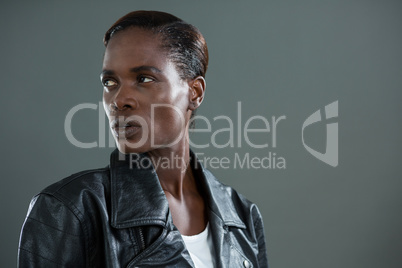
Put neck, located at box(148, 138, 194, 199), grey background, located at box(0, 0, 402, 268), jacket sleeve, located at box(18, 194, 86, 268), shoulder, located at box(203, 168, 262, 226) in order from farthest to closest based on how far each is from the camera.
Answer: grey background, located at box(0, 0, 402, 268) → shoulder, located at box(203, 168, 262, 226) → neck, located at box(148, 138, 194, 199) → jacket sleeve, located at box(18, 194, 86, 268)

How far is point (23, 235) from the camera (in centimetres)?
120

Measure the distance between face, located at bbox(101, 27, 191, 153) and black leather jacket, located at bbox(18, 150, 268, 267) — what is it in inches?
3.7

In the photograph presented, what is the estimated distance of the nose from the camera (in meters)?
1.36

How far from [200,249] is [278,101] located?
198cm

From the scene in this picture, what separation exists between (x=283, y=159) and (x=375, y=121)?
0.67 meters

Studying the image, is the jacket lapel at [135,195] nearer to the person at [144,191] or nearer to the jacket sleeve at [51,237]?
the person at [144,191]

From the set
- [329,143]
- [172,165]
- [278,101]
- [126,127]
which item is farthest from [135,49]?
[329,143]

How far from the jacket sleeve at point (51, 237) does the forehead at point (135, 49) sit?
0.42m

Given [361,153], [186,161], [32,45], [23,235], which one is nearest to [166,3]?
[32,45]

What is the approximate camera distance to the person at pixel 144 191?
4.04ft

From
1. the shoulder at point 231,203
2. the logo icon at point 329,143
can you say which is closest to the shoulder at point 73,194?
the shoulder at point 231,203

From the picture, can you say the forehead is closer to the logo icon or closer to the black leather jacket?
the black leather jacket

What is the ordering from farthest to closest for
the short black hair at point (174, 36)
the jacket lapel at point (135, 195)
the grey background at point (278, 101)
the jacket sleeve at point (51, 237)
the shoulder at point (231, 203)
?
1. the grey background at point (278, 101)
2. the shoulder at point (231, 203)
3. the short black hair at point (174, 36)
4. the jacket lapel at point (135, 195)
5. the jacket sleeve at point (51, 237)

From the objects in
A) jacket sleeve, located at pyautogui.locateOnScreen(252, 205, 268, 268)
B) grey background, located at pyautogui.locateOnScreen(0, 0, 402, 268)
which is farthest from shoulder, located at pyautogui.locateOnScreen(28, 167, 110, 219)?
grey background, located at pyautogui.locateOnScreen(0, 0, 402, 268)
